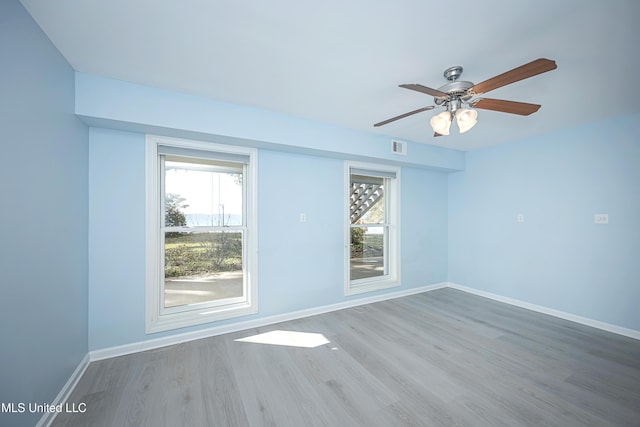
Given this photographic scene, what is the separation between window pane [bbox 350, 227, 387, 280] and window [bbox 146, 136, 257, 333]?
1692mm

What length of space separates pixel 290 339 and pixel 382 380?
1.04m

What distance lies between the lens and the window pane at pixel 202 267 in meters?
2.71

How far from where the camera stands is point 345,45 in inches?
64.4

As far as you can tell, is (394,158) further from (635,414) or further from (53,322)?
(53,322)

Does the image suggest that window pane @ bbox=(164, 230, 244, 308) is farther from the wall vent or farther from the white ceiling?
the wall vent


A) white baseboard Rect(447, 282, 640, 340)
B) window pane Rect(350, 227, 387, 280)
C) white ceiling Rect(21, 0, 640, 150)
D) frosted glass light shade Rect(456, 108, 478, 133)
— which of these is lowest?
white baseboard Rect(447, 282, 640, 340)

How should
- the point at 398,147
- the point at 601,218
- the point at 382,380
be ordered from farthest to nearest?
the point at 398,147 < the point at 601,218 < the point at 382,380

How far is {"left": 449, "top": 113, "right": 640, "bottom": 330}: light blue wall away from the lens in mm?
2672

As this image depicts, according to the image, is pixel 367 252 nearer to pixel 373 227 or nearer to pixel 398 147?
pixel 373 227

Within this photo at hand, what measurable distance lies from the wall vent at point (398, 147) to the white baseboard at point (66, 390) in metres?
4.01

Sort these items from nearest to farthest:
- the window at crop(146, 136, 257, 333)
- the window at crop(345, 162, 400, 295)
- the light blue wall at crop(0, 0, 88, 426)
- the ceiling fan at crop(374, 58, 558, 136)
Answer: the light blue wall at crop(0, 0, 88, 426)
the ceiling fan at crop(374, 58, 558, 136)
the window at crop(146, 136, 257, 333)
the window at crop(345, 162, 400, 295)

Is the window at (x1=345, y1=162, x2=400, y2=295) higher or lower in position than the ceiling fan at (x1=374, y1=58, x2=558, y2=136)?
lower

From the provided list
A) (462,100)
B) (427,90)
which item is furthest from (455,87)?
(427,90)

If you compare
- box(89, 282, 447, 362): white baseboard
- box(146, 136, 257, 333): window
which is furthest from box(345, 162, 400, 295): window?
box(146, 136, 257, 333): window
